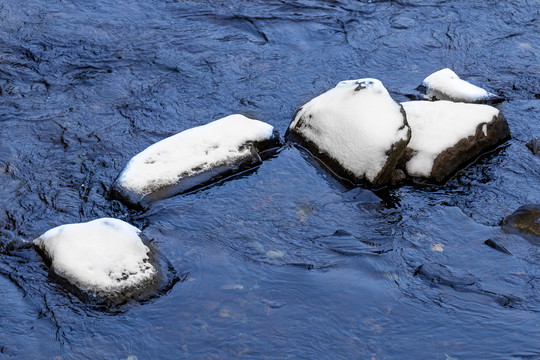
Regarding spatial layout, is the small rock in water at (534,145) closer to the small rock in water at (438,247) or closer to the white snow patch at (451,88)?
the white snow patch at (451,88)

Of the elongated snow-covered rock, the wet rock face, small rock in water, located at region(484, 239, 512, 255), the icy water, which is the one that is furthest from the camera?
the elongated snow-covered rock

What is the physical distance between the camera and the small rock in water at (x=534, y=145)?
6431 millimetres

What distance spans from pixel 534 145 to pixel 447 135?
0.90m

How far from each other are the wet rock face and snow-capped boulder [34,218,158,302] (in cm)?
259

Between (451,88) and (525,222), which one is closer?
(525,222)

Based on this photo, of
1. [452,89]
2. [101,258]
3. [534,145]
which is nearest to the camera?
[101,258]

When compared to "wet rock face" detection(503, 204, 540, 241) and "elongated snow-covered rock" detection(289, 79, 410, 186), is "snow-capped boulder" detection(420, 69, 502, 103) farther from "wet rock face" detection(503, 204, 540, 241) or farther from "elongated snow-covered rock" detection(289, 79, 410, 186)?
"wet rock face" detection(503, 204, 540, 241)

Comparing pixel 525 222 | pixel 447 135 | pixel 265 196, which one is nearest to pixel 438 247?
pixel 525 222

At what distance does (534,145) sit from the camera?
6.47m

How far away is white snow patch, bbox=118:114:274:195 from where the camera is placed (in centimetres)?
569

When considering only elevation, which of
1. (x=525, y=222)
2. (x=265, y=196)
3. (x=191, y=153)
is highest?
(x=191, y=153)

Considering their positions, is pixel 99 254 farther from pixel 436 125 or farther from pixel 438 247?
pixel 436 125

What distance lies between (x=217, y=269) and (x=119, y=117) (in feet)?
7.40

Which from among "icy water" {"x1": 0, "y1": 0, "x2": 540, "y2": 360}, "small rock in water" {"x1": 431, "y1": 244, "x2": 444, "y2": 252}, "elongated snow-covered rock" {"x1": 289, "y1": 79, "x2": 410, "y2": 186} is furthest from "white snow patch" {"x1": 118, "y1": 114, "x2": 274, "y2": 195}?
"small rock in water" {"x1": 431, "y1": 244, "x2": 444, "y2": 252}
